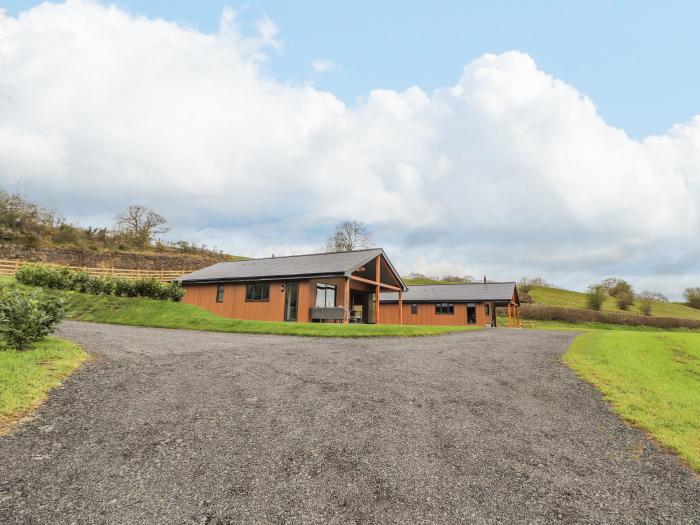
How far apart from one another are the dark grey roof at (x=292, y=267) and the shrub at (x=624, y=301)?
55.5m

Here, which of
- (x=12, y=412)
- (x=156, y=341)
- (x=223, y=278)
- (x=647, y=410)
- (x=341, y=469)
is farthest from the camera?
(x=223, y=278)

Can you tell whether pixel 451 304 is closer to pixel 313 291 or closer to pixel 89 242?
pixel 313 291

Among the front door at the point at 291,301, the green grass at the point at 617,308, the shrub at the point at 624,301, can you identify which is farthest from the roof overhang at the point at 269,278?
the shrub at the point at 624,301

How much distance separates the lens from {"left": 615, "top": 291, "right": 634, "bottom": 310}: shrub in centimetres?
6352

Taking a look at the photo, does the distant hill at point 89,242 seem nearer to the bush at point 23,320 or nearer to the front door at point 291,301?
the front door at point 291,301

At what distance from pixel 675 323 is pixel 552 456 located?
6232 cm

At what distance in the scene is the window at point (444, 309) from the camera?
122 ft

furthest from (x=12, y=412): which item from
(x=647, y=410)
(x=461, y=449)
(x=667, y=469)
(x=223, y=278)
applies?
(x=223, y=278)

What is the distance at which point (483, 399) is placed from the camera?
697 cm

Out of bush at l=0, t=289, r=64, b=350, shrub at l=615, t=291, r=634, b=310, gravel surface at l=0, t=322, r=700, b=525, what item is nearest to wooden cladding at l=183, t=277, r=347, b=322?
bush at l=0, t=289, r=64, b=350

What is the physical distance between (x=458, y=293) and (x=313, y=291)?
1858cm

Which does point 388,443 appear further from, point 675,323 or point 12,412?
point 675,323

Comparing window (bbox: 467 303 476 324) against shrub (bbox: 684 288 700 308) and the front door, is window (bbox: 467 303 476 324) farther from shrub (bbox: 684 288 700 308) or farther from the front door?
shrub (bbox: 684 288 700 308)

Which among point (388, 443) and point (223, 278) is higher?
point (223, 278)
